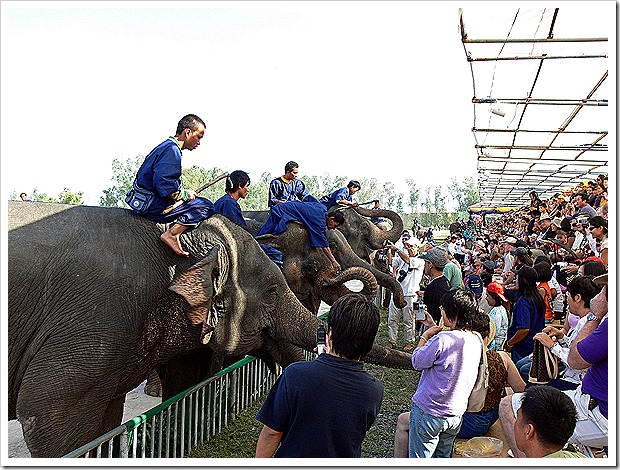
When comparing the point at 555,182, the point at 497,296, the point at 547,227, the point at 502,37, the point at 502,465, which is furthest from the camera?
the point at 555,182

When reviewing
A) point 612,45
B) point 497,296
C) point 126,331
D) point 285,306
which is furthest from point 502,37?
point 126,331

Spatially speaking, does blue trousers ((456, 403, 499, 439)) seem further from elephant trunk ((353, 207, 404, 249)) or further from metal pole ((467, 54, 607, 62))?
elephant trunk ((353, 207, 404, 249))

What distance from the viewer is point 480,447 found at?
4.49 metres

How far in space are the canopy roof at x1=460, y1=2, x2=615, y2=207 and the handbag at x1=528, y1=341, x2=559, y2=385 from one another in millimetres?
1930

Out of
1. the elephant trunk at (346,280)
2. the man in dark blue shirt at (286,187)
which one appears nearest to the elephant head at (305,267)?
the elephant trunk at (346,280)

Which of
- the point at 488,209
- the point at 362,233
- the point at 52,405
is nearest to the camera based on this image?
the point at 52,405

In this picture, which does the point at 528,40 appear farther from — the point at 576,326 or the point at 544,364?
the point at 544,364

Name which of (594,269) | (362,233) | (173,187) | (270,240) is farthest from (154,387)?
(594,269)

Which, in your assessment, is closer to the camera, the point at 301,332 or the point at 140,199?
the point at 140,199

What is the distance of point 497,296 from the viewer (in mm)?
6707

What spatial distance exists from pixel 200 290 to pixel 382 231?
24.1 feet

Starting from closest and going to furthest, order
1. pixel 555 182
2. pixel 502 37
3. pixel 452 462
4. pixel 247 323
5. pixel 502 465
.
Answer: pixel 502 465, pixel 452 462, pixel 247 323, pixel 502 37, pixel 555 182

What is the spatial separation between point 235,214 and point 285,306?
1506 mm

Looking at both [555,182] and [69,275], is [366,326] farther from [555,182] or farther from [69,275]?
[555,182]
